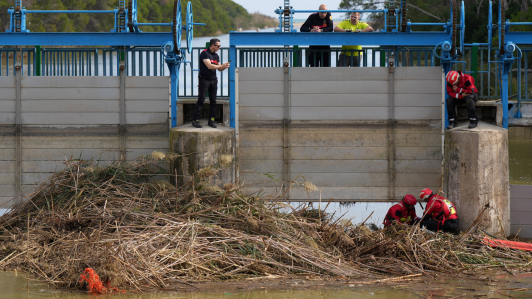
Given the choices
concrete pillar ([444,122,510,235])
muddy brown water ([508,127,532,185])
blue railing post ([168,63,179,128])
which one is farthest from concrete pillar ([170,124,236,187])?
muddy brown water ([508,127,532,185])

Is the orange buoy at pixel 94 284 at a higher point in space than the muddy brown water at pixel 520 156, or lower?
lower

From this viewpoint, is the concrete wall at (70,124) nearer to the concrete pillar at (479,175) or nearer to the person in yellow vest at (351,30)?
the person in yellow vest at (351,30)

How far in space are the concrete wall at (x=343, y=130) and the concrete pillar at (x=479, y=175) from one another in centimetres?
113

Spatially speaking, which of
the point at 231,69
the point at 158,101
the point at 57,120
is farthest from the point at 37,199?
the point at 231,69

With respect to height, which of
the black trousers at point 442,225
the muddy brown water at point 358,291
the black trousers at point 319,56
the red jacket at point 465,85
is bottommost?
the muddy brown water at point 358,291

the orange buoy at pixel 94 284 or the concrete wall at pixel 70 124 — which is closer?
the orange buoy at pixel 94 284

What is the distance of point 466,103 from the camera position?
10.9m

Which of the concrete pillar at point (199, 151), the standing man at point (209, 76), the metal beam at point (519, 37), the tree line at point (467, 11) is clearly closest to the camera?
the concrete pillar at point (199, 151)

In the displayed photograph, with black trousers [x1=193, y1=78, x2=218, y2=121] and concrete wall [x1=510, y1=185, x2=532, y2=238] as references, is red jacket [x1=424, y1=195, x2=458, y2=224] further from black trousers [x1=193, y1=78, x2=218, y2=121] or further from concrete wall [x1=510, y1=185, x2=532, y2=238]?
black trousers [x1=193, y1=78, x2=218, y2=121]

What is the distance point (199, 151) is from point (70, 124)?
328 cm

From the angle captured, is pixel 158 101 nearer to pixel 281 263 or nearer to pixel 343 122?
pixel 343 122

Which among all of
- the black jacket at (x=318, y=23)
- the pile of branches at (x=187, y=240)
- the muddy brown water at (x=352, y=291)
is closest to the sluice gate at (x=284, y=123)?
the black jacket at (x=318, y=23)

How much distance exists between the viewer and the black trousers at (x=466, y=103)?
10.7 metres

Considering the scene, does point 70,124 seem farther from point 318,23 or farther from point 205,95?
point 318,23
